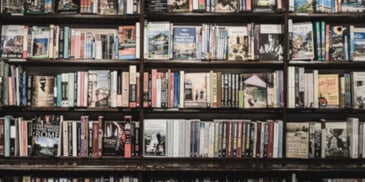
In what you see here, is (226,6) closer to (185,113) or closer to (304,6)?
(304,6)

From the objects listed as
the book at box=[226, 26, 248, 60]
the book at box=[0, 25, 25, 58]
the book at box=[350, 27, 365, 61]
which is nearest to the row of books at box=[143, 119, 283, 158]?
the book at box=[226, 26, 248, 60]

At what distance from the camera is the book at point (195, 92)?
2949mm

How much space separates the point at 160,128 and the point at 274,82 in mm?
877

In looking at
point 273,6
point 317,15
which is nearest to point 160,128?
point 273,6

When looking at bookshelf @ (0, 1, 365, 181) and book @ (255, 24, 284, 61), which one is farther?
book @ (255, 24, 284, 61)

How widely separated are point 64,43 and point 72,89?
1.09 ft

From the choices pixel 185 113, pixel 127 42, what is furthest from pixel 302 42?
pixel 127 42

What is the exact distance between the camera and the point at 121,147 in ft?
9.56

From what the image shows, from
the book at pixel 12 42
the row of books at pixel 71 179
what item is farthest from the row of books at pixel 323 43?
the book at pixel 12 42

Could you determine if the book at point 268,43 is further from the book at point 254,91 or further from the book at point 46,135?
the book at point 46,135

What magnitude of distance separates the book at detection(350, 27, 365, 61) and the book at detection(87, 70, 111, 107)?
1.77m

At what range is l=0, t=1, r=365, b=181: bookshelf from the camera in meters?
2.79

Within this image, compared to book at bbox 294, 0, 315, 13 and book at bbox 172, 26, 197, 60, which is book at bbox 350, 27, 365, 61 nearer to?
book at bbox 294, 0, 315, 13

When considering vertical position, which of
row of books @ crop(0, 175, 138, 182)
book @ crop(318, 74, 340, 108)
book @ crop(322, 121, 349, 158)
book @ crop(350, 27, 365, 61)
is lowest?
row of books @ crop(0, 175, 138, 182)
